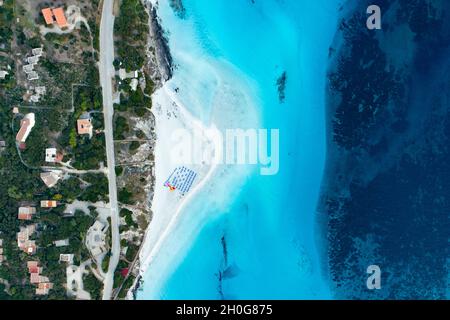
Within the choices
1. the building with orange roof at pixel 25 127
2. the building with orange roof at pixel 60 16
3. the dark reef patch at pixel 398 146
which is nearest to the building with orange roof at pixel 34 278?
the building with orange roof at pixel 25 127

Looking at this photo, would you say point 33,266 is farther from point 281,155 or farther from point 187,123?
point 281,155

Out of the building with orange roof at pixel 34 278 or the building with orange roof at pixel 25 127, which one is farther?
the building with orange roof at pixel 34 278

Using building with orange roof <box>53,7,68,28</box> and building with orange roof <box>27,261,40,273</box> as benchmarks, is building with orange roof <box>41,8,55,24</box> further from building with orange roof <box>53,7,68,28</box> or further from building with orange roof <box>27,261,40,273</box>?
building with orange roof <box>27,261,40,273</box>

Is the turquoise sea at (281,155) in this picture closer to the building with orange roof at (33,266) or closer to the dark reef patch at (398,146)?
the dark reef patch at (398,146)

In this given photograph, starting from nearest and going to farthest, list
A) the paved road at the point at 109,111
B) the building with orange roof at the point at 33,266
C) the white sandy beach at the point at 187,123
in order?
1. the building with orange roof at the point at 33,266
2. the paved road at the point at 109,111
3. the white sandy beach at the point at 187,123

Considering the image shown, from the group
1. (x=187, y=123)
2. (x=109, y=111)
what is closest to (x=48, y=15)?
(x=109, y=111)
